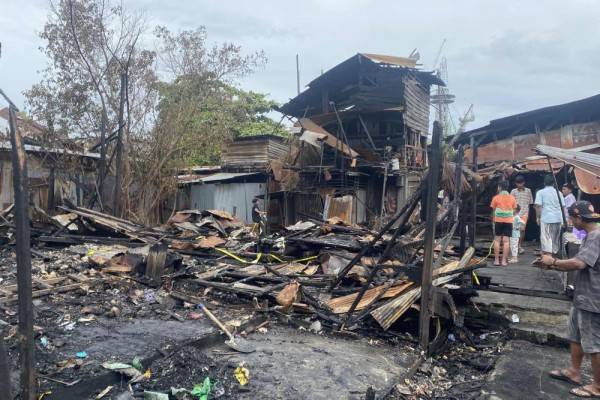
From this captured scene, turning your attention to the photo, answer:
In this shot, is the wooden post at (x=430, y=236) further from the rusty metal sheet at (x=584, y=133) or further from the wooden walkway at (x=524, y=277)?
the rusty metal sheet at (x=584, y=133)

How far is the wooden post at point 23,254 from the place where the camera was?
2.66 metres

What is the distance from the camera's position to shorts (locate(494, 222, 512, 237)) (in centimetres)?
870

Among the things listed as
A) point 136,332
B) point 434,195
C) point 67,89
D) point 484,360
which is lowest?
point 484,360

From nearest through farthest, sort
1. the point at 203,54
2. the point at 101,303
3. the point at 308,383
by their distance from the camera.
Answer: the point at 308,383 → the point at 101,303 → the point at 203,54

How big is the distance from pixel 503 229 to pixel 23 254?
27.9 ft

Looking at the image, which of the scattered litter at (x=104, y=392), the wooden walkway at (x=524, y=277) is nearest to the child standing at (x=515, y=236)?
the wooden walkway at (x=524, y=277)

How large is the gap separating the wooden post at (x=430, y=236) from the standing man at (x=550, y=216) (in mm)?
4076

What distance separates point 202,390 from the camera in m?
3.80

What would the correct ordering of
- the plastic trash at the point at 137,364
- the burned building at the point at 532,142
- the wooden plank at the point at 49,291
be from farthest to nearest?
the burned building at the point at 532,142 < the wooden plank at the point at 49,291 < the plastic trash at the point at 137,364

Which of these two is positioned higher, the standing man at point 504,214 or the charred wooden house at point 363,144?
the charred wooden house at point 363,144

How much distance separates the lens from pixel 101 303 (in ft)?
20.6

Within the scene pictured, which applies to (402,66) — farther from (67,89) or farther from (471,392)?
(471,392)

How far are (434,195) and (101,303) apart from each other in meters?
4.94

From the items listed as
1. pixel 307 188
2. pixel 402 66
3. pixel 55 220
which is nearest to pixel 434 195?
pixel 55 220
